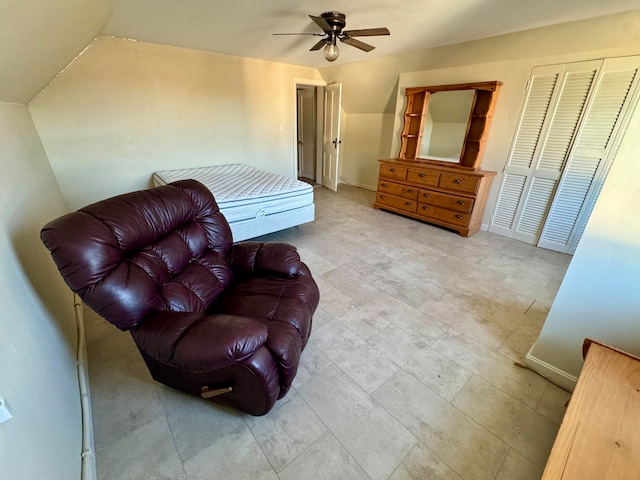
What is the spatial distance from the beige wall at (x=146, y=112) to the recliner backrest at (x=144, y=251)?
2528 millimetres

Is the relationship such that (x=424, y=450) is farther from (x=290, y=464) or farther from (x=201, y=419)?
(x=201, y=419)

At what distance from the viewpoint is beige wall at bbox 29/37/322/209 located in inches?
123

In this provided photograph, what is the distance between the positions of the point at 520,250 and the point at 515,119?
156cm

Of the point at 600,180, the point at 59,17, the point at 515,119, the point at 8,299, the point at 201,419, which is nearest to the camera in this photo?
the point at 8,299

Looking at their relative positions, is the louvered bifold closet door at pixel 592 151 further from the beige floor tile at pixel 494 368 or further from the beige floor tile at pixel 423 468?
the beige floor tile at pixel 423 468

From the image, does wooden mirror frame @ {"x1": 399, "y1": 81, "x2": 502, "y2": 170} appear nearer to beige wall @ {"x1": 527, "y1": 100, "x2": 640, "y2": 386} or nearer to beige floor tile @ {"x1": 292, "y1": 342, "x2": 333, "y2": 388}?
beige wall @ {"x1": 527, "y1": 100, "x2": 640, "y2": 386}

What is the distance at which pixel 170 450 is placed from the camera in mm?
1236

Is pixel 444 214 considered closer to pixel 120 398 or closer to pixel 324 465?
pixel 324 465

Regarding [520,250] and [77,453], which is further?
[520,250]

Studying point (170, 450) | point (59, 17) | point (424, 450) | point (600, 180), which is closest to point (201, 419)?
point (170, 450)

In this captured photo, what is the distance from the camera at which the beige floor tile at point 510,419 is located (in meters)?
1.27

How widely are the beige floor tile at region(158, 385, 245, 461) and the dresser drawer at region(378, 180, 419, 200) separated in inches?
137

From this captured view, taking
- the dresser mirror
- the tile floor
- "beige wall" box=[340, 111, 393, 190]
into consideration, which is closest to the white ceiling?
the dresser mirror

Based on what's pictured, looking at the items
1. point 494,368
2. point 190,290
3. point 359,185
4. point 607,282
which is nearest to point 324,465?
point 190,290
